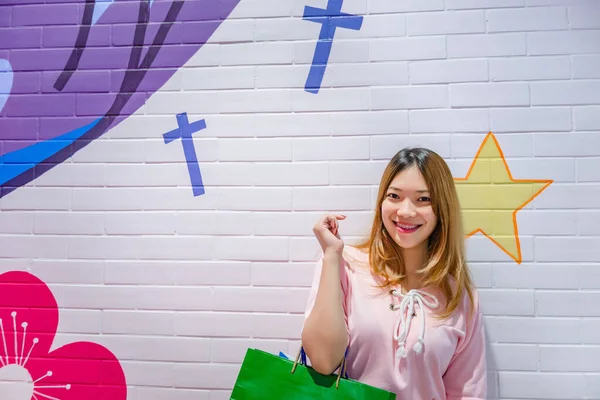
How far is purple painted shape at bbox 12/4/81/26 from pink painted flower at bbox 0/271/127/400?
3.32 feet

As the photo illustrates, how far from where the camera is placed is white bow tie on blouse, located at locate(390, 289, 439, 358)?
1.30m

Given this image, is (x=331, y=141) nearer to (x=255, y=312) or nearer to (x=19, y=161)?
(x=255, y=312)

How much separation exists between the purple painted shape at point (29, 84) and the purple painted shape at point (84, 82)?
0.02 meters

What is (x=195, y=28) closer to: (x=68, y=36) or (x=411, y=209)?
(x=68, y=36)

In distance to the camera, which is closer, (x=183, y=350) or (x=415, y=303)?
(x=415, y=303)

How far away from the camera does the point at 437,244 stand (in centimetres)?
142

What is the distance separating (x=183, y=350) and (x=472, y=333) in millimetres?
1028

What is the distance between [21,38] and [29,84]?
193mm

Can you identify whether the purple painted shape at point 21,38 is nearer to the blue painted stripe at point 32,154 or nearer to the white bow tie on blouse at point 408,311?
the blue painted stripe at point 32,154

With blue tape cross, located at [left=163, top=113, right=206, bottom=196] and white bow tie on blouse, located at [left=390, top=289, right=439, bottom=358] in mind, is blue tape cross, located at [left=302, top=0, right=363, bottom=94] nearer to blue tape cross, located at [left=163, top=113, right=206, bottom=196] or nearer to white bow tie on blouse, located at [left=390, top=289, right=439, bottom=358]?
blue tape cross, located at [left=163, top=113, right=206, bottom=196]

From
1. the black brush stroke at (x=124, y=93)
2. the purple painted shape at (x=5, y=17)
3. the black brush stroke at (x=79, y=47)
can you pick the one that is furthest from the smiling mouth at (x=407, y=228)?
the purple painted shape at (x=5, y=17)

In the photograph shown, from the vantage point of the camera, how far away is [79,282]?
175 centimetres

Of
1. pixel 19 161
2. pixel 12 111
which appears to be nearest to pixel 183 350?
pixel 19 161

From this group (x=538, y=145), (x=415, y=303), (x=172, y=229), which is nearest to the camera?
(x=415, y=303)
